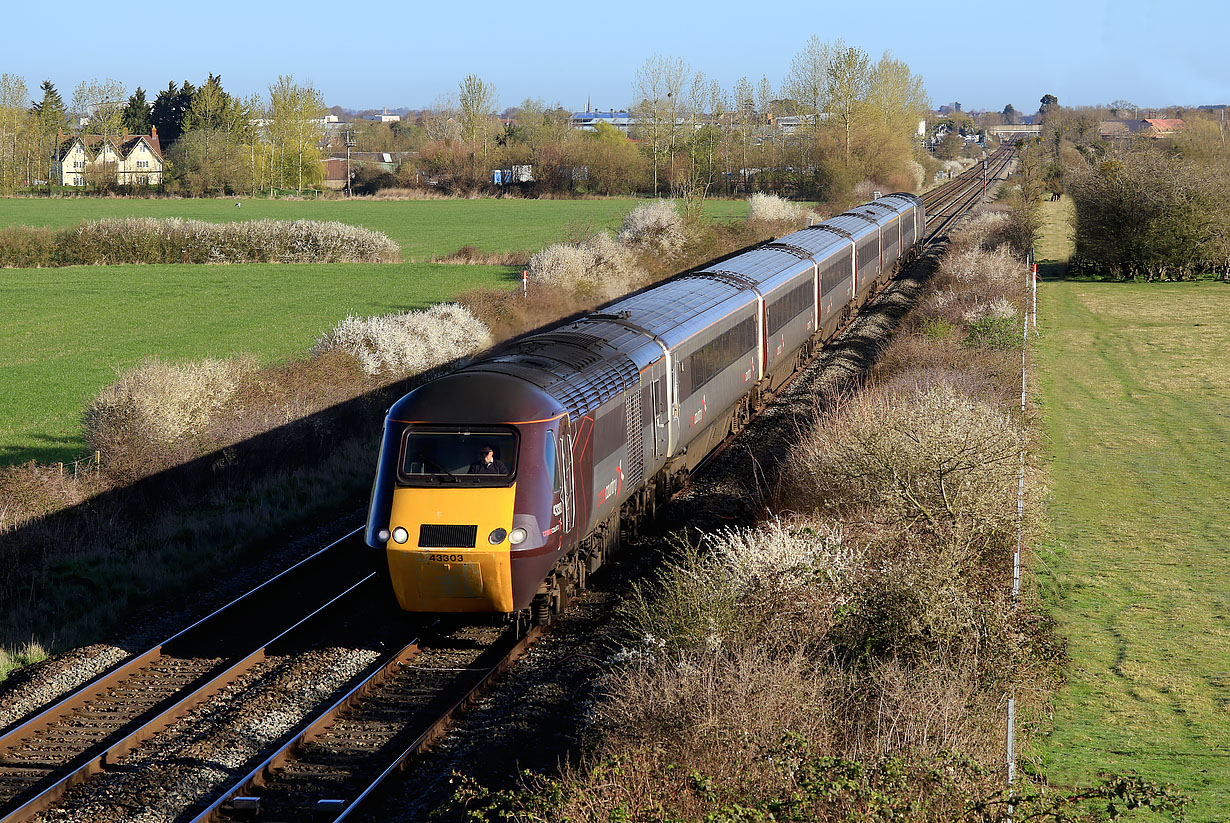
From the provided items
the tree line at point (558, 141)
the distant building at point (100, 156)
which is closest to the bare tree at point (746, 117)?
the tree line at point (558, 141)

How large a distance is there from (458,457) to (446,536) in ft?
2.80

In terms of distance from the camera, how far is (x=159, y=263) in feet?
174

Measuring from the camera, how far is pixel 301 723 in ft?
34.1

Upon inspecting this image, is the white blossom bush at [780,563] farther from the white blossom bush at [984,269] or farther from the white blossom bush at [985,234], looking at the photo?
the white blossom bush at [985,234]

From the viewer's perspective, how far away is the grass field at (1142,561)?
9.90 metres

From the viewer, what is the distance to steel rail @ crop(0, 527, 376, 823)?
9.05 m

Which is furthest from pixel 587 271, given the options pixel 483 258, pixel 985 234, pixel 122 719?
pixel 122 719

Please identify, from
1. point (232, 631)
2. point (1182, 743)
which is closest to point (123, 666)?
point (232, 631)

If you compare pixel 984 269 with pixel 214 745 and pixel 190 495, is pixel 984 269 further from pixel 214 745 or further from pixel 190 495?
pixel 214 745

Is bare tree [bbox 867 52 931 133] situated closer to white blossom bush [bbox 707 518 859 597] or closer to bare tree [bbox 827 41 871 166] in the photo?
bare tree [bbox 827 41 871 166]

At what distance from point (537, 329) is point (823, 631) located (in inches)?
949

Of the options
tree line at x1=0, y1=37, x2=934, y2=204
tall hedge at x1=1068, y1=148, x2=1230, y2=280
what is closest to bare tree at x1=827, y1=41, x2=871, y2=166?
tree line at x1=0, y1=37, x2=934, y2=204

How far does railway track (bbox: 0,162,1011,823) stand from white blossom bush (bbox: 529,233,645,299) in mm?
25069

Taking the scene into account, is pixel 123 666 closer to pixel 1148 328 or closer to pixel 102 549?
pixel 102 549
